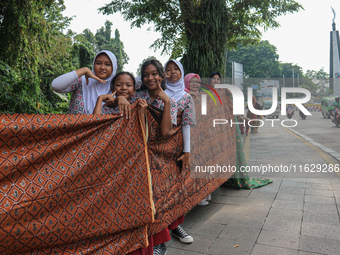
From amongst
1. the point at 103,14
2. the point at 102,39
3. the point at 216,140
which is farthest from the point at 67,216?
the point at 102,39

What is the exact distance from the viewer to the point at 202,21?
6.25m

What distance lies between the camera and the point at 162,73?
2.59 m

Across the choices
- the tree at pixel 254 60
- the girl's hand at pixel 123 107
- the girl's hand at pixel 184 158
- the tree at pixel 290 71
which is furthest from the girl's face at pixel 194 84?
the tree at pixel 290 71

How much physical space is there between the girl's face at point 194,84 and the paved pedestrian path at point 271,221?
160 centimetres

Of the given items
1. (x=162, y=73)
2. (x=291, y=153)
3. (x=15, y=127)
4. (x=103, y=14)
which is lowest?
(x=291, y=153)

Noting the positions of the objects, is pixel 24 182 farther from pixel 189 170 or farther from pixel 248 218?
pixel 248 218

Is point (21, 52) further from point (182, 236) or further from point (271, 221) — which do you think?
point (271, 221)

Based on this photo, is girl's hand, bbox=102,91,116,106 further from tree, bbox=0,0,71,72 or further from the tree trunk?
the tree trunk

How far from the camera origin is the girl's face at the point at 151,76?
2.54 meters

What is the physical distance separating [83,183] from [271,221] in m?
2.33

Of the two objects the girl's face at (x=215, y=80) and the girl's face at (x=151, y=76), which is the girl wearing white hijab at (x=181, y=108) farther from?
the girl's face at (x=215, y=80)

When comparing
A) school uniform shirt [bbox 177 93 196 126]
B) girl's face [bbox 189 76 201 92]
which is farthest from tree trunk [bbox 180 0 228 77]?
school uniform shirt [bbox 177 93 196 126]

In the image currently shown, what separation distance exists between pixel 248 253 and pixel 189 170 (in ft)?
3.24

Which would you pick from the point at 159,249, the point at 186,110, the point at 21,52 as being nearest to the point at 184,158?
the point at 186,110
